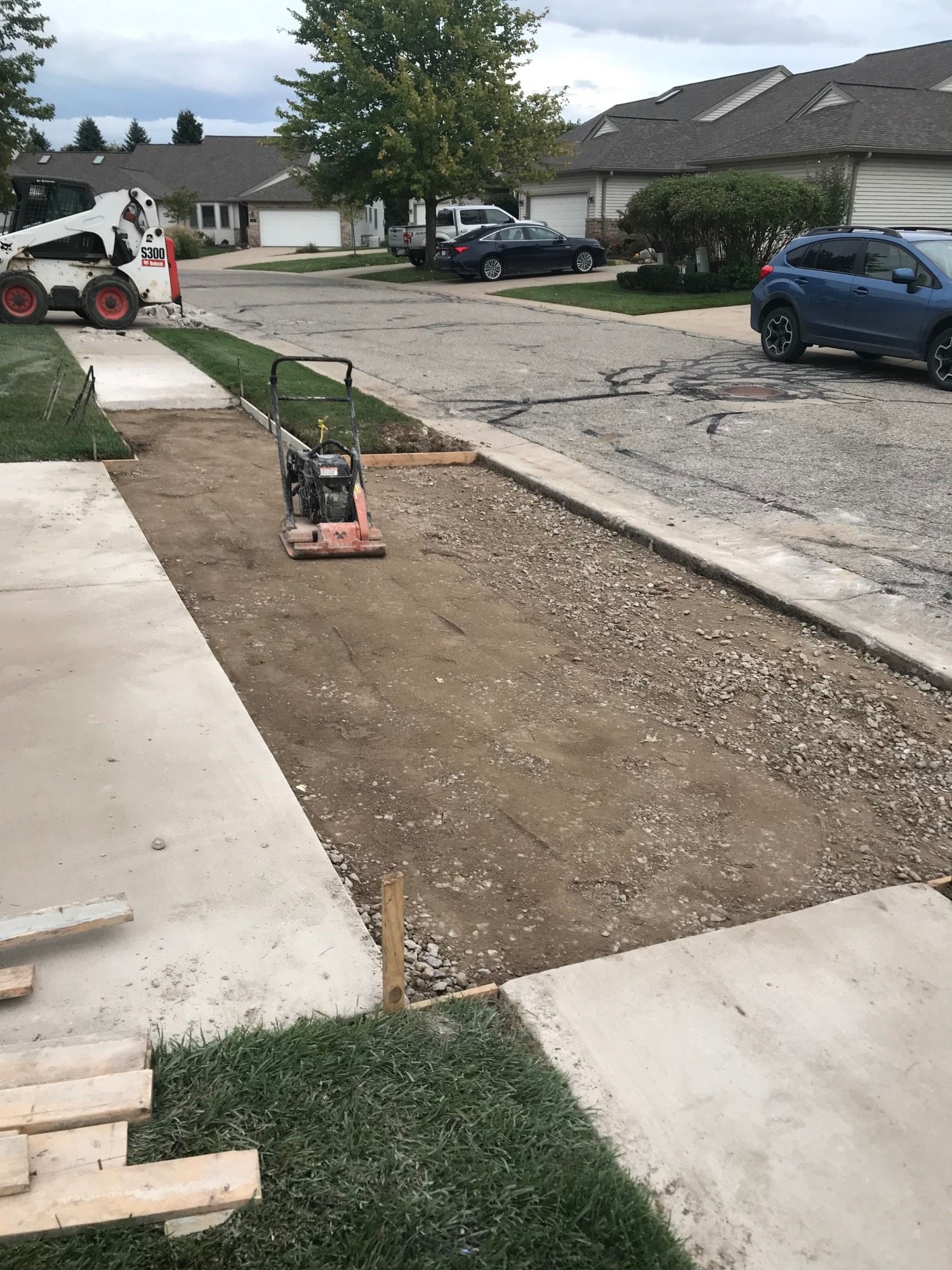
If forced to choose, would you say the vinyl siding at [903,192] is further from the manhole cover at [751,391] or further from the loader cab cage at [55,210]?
the loader cab cage at [55,210]

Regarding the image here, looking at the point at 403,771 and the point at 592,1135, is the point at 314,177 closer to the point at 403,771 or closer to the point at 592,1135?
the point at 403,771

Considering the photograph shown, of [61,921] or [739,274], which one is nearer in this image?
[61,921]

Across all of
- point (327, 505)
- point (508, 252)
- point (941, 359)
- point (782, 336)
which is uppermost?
point (508, 252)

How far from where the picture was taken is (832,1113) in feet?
8.95

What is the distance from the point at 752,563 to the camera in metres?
6.97

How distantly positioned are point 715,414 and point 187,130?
3897 inches

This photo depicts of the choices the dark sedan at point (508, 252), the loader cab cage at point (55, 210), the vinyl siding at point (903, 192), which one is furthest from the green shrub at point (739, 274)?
the loader cab cage at point (55, 210)

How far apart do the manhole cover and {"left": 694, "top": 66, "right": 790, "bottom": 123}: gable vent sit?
1303 inches

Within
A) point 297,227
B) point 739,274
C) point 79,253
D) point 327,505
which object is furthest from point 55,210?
point 297,227

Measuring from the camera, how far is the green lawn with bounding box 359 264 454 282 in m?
30.7

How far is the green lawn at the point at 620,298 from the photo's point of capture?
73.5 ft

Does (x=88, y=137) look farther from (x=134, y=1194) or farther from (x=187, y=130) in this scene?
(x=134, y=1194)

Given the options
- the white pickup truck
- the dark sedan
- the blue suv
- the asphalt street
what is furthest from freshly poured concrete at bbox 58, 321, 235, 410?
the white pickup truck

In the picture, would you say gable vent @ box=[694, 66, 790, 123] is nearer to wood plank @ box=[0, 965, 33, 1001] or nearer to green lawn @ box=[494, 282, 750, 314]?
green lawn @ box=[494, 282, 750, 314]
